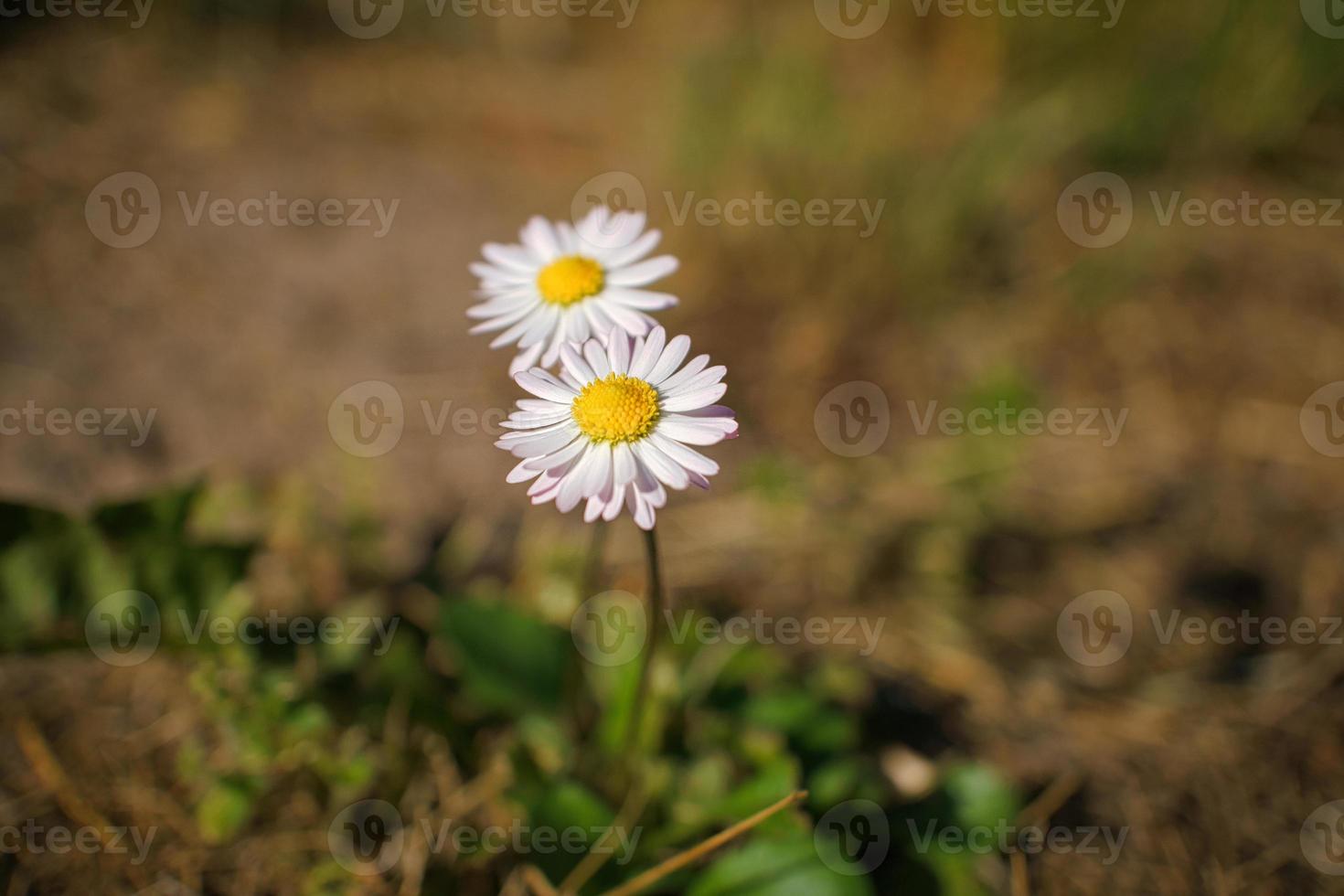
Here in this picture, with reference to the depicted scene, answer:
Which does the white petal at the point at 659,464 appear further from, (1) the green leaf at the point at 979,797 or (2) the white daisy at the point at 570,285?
(1) the green leaf at the point at 979,797

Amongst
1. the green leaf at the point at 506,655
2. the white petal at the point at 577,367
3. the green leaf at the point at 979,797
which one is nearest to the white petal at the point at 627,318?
the white petal at the point at 577,367

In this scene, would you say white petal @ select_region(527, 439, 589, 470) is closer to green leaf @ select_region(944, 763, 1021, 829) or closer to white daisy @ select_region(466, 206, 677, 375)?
white daisy @ select_region(466, 206, 677, 375)

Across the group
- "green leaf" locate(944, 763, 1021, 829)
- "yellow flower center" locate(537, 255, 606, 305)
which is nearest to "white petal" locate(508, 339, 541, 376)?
"yellow flower center" locate(537, 255, 606, 305)

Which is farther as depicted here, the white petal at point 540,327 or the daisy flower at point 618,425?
the white petal at point 540,327

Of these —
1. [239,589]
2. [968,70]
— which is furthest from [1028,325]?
[239,589]

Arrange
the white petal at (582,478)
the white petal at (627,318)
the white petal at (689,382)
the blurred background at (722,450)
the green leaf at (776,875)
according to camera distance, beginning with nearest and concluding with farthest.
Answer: the white petal at (582,478), the white petal at (689,382), the white petal at (627,318), the green leaf at (776,875), the blurred background at (722,450)

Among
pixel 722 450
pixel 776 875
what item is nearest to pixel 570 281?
pixel 776 875
